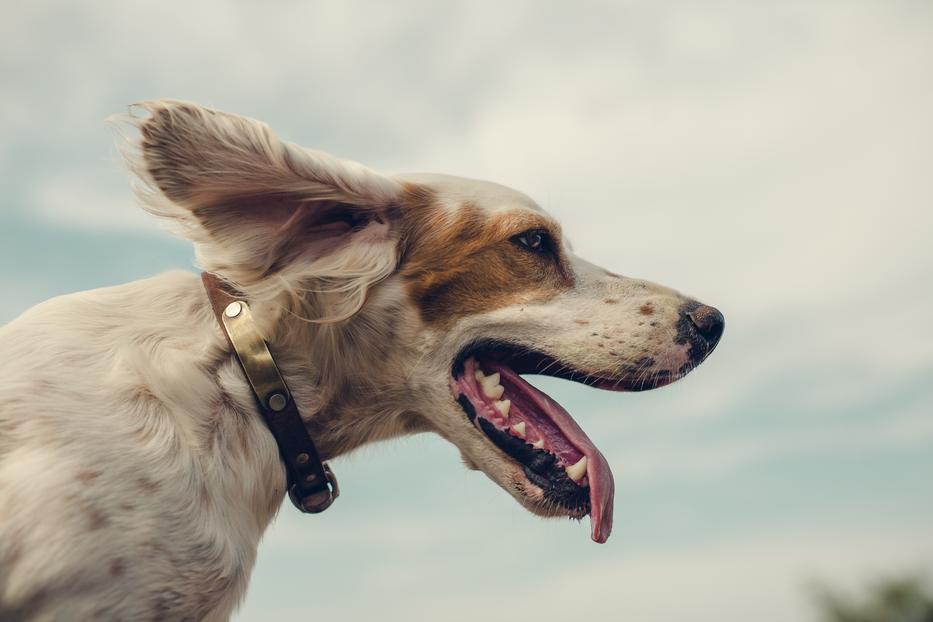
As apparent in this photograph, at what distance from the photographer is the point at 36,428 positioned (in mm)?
3258

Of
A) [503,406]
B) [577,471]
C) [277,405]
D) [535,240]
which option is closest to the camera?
[277,405]

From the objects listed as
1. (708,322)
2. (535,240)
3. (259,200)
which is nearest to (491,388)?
(535,240)

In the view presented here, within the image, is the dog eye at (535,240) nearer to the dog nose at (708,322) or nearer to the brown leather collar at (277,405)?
the dog nose at (708,322)

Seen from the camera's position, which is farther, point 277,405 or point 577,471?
point 577,471

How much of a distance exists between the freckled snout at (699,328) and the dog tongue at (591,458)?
629 millimetres

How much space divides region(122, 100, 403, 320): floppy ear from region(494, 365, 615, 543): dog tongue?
0.81m

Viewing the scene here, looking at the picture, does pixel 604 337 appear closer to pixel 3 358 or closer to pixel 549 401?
pixel 549 401

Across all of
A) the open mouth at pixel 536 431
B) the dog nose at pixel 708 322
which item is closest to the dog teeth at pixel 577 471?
the open mouth at pixel 536 431

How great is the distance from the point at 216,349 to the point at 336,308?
517 millimetres

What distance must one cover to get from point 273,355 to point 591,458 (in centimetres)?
139

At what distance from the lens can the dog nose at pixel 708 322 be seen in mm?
4285

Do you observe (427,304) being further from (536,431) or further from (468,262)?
(536,431)

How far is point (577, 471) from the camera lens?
13.0ft

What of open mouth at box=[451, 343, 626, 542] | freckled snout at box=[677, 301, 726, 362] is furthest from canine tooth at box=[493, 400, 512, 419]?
freckled snout at box=[677, 301, 726, 362]
